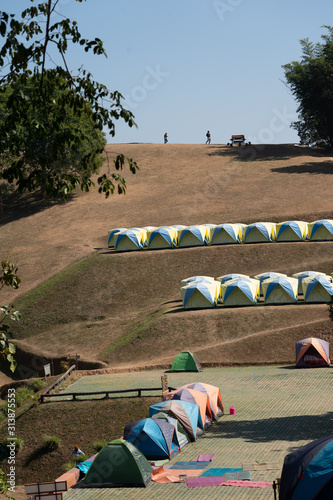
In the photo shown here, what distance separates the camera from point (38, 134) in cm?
1057

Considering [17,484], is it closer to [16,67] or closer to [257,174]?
[16,67]

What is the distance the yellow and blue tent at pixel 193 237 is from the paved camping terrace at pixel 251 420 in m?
22.7

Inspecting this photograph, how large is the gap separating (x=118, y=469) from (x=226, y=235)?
39.2m

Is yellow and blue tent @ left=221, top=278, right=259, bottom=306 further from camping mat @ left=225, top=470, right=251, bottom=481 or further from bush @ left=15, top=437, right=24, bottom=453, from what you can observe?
camping mat @ left=225, top=470, right=251, bottom=481

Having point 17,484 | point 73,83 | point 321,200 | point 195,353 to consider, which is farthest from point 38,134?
point 321,200

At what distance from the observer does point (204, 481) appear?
741 inches

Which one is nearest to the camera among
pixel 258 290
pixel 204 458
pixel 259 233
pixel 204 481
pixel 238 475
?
pixel 204 481

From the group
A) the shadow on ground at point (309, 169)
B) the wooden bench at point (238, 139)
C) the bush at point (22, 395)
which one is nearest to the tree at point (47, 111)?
the bush at point (22, 395)

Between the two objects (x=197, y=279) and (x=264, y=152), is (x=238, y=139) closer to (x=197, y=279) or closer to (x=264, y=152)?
(x=264, y=152)

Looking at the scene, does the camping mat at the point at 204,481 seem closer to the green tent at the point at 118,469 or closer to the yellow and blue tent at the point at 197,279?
the green tent at the point at 118,469

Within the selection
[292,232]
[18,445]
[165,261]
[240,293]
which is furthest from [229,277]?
→ [18,445]

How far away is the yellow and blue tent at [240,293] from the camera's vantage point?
1770 inches

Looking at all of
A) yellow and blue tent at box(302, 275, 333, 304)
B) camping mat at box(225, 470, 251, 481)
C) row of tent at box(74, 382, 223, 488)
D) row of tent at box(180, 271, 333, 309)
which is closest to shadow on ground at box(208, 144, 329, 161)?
row of tent at box(180, 271, 333, 309)

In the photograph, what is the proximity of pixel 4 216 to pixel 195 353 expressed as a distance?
150ft
